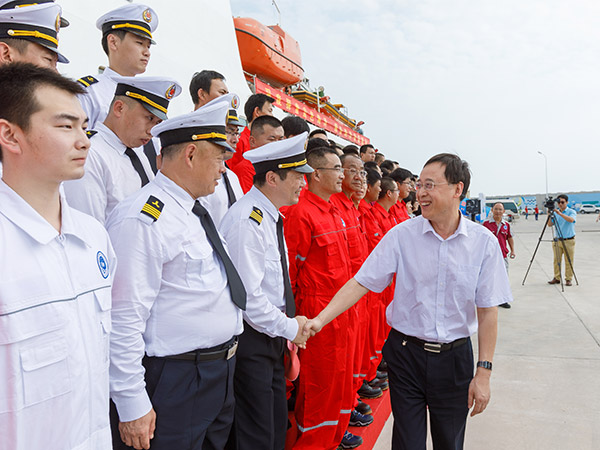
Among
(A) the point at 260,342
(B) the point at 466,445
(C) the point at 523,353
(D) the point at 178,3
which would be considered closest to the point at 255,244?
(A) the point at 260,342

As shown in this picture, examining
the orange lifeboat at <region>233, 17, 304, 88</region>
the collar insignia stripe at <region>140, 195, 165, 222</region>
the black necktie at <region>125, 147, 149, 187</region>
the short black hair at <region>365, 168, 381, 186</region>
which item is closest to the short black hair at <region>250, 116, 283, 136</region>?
the black necktie at <region>125, 147, 149, 187</region>

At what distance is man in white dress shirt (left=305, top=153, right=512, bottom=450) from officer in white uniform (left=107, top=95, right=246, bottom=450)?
74 cm

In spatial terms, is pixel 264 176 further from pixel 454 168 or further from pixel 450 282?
pixel 450 282

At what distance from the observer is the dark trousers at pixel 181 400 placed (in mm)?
1542

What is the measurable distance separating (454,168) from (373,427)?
2.09 metres

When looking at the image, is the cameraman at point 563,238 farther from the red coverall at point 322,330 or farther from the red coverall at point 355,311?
the red coverall at point 322,330

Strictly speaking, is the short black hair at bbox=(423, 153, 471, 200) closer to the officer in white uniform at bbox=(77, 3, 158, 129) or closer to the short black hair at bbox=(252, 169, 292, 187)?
the short black hair at bbox=(252, 169, 292, 187)

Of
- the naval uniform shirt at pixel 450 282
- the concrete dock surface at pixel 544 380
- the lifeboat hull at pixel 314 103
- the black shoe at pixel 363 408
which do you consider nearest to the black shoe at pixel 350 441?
the concrete dock surface at pixel 544 380

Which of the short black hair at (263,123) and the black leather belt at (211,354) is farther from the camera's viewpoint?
the short black hair at (263,123)

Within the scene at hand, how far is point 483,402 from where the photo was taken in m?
2.03

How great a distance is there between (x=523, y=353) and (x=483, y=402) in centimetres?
332

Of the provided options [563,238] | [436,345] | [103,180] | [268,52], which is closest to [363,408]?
[436,345]

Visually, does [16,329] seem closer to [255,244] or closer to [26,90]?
[26,90]

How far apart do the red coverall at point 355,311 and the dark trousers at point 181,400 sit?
4.48ft
